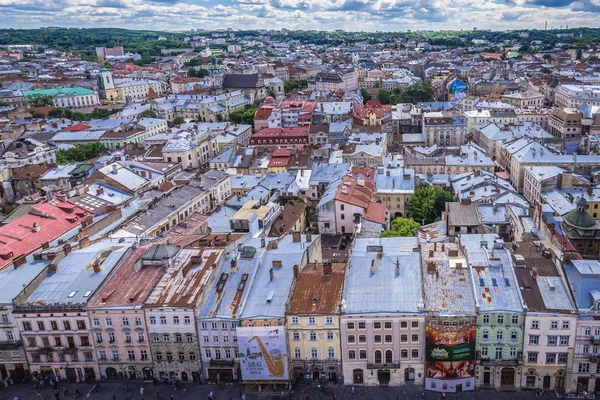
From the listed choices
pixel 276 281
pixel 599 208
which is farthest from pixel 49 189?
pixel 599 208

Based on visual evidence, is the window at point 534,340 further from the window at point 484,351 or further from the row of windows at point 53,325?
the row of windows at point 53,325

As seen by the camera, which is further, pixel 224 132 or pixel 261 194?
pixel 224 132

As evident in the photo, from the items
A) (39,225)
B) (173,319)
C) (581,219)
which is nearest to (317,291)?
(173,319)

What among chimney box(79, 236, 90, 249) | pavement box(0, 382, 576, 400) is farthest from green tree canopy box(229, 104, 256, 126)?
pavement box(0, 382, 576, 400)

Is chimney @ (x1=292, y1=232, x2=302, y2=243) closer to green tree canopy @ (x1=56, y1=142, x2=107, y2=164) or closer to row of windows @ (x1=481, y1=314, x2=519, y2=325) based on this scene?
row of windows @ (x1=481, y1=314, x2=519, y2=325)

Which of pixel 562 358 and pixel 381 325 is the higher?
pixel 381 325

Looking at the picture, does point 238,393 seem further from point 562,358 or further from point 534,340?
point 562,358

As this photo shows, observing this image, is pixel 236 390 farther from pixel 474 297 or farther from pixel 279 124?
pixel 279 124
